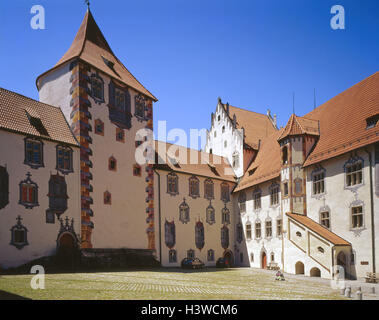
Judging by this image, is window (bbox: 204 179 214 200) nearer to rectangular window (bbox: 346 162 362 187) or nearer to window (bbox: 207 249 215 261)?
window (bbox: 207 249 215 261)

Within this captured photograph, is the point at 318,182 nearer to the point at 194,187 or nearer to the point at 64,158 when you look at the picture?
the point at 194,187

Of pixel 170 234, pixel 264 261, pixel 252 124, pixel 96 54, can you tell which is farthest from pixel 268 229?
pixel 96 54

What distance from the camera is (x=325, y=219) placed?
95.9 feet

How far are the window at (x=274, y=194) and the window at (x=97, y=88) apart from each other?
16856 mm

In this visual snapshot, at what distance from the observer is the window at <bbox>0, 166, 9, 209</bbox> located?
77.6 ft

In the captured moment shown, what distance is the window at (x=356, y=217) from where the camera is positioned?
25812 millimetres

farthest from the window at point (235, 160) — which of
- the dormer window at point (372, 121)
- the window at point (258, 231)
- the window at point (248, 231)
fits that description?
the dormer window at point (372, 121)

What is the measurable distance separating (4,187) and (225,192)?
80.7 ft

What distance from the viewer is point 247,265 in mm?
39750

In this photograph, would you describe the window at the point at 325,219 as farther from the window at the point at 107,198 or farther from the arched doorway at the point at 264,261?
the window at the point at 107,198

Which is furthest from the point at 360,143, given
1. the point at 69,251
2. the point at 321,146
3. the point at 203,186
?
the point at 69,251

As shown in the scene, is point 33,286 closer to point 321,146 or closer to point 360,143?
point 360,143

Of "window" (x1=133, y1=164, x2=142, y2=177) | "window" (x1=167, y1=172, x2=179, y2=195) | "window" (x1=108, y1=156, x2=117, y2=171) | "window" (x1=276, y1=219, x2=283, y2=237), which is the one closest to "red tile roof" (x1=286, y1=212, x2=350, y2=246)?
"window" (x1=276, y1=219, x2=283, y2=237)
